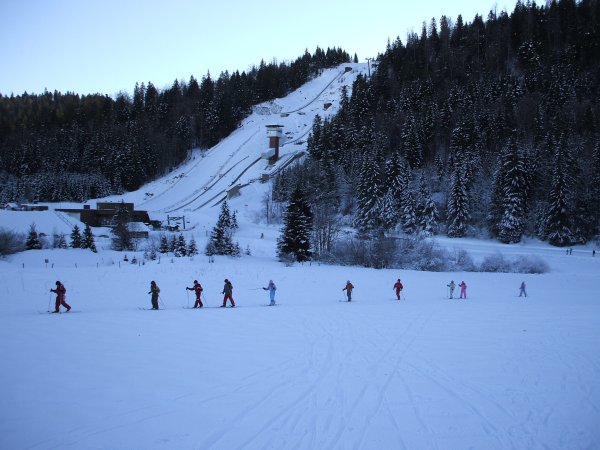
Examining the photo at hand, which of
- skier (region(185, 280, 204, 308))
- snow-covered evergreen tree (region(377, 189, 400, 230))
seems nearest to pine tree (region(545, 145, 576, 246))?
snow-covered evergreen tree (region(377, 189, 400, 230))

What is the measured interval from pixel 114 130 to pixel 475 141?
236 ft

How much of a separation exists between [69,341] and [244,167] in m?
69.0

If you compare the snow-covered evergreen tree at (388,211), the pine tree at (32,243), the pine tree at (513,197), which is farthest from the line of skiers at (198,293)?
the pine tree at (32,243)

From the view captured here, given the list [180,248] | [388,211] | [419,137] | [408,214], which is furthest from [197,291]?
[419,137]

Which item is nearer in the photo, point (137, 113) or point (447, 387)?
point (447, 387)

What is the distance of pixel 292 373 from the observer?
8.98 m

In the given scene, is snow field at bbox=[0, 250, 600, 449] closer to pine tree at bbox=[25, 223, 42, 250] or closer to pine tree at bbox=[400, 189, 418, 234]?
pine tree at bbox=[25, 223, 42, 250]

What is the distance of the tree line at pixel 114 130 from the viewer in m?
75.2

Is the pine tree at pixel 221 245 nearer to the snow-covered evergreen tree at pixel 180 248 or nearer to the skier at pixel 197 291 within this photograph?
the snow-covered evergreen tree at pixel 180 248

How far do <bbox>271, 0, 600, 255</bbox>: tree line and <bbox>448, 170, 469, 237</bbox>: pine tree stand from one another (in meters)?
0.11

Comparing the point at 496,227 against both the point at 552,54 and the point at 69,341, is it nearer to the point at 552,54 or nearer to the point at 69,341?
the point at 69,341

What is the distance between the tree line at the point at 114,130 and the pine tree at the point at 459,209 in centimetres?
5822

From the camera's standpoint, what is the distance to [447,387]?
8.24 meters

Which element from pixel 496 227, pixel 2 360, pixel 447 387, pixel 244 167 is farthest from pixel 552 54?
pixel 2 360
